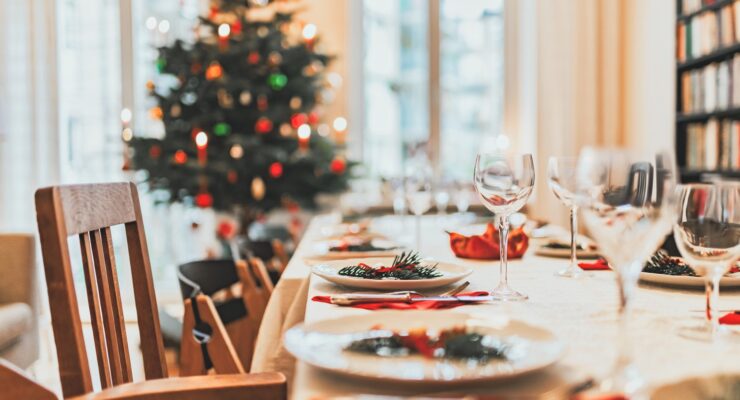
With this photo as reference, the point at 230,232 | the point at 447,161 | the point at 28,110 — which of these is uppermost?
the point at 28,110

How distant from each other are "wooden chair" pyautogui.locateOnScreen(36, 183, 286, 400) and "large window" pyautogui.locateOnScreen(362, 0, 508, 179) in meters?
3.88

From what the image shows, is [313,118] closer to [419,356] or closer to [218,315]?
[218,315]

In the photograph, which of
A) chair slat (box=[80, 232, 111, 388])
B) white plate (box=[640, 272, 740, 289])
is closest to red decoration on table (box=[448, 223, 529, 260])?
white plate (box=[640, 272, 740, 289])

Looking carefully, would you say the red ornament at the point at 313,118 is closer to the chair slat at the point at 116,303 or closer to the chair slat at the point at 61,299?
the chair slat at the point at 116,303

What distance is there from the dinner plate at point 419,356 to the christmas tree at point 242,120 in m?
3.40

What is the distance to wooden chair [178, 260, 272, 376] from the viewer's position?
136 centimetres

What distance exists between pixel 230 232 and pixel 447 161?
61.9 inches

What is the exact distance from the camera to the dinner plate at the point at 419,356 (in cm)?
65

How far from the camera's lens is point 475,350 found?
2.28ft

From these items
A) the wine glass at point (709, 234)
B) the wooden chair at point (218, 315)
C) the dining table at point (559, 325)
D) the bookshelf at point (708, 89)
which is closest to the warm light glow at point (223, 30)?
the wooden chair at point (218, 315)

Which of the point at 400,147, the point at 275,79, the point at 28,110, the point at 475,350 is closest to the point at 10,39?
the point at 28,110

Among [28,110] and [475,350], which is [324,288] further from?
[28,110]

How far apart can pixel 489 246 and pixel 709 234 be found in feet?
2.36

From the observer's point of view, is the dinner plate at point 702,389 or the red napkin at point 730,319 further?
the red napkin at point 730,319
